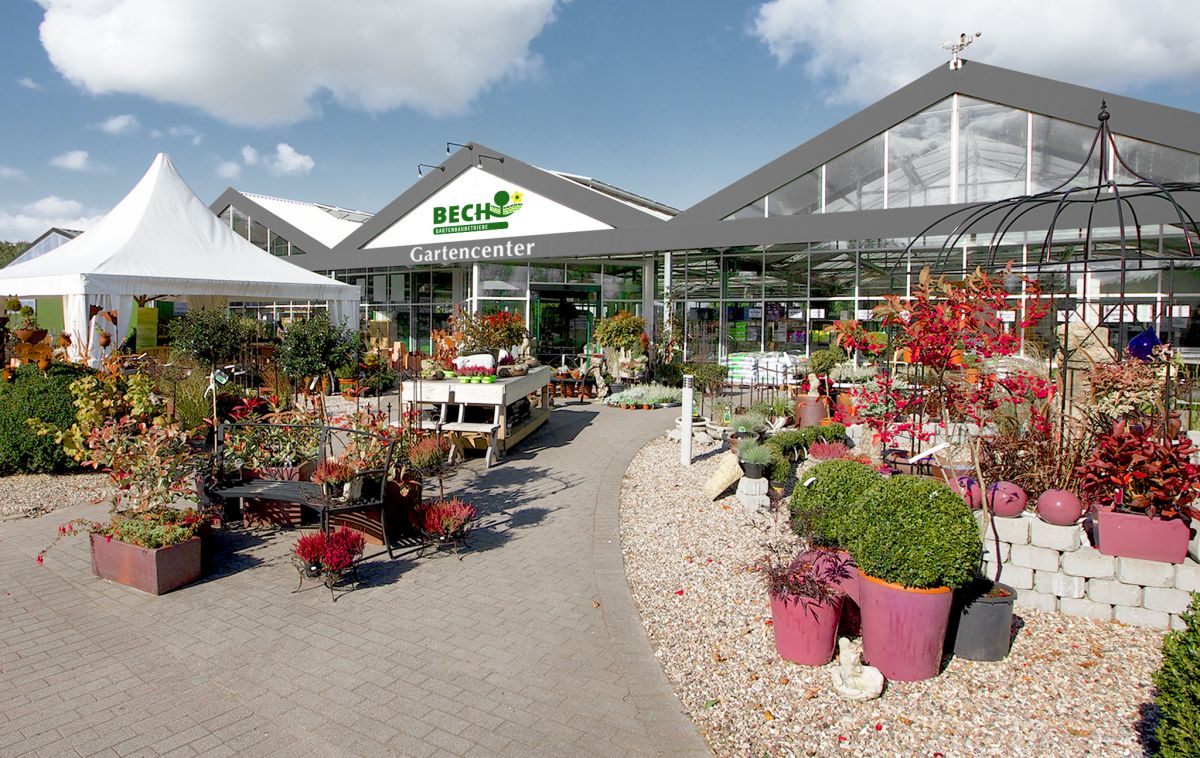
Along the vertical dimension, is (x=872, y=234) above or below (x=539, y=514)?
above

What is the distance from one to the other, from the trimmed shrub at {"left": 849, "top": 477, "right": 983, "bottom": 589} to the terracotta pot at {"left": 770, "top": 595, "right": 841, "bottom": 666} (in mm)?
321

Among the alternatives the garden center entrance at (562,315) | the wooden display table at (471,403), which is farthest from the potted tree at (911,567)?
the garden center entrance at (562,315)

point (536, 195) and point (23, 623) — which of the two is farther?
point (536, 195)

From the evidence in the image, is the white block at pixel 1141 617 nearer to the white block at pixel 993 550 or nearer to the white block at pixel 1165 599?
the white block at pixel 1165 599

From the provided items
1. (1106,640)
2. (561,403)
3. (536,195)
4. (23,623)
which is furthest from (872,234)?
(23,623)

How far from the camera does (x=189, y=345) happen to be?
1298 cm

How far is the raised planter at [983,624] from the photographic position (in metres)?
3.98

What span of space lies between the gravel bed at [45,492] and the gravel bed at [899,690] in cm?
546

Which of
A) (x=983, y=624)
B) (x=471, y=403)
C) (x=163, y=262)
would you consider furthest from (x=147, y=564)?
(x=163, y=262)

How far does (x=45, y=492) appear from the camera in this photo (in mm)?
7234

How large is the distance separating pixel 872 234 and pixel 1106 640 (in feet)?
32.9

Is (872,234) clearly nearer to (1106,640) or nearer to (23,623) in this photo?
(1106,640)

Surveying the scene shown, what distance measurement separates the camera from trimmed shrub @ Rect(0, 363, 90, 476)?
7.59 m

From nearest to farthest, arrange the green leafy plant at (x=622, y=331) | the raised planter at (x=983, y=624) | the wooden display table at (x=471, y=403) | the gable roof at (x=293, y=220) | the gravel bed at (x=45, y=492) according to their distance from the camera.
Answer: the raised planter at (x=983, y=624), the gravel bed at (x=45, y=492), the wooden display table at (x=471, y=403), the green leafy plant at (x=622, y=331), the gable roof at (x=293, y=220)
